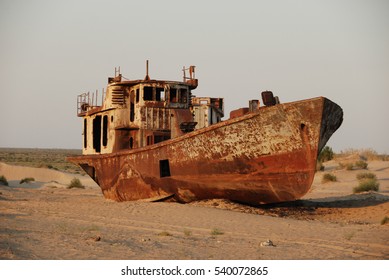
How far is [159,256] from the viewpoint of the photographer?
696 cm

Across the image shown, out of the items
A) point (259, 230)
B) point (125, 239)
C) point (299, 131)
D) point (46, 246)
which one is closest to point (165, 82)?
point (299, 131)

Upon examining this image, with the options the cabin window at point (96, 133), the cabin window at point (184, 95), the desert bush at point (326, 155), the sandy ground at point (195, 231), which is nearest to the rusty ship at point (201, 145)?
the cabin window at point (184, 95)

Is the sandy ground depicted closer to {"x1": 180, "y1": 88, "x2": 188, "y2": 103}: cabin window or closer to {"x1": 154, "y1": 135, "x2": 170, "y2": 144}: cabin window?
{"x1": 154, "y1": 135, "x2": 170, "y2": 144}: cabin window

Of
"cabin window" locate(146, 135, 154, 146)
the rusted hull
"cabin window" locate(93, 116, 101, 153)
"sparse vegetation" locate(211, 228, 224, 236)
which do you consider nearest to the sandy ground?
"sparse vegetation" locate(211, 228, 224, 236)

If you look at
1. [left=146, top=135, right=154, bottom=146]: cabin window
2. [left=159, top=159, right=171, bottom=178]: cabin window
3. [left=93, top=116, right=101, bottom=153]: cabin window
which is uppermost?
[left=93, top=116, right=101, bottom=153]: cabin window

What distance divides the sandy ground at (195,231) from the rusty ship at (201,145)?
587 millimetres

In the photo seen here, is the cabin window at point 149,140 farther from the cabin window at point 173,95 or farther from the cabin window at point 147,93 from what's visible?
the cabin window at point 173,95

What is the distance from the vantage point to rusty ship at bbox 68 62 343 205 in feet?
37.8

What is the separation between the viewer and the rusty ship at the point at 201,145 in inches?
453

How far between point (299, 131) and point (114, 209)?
4769 millimetres

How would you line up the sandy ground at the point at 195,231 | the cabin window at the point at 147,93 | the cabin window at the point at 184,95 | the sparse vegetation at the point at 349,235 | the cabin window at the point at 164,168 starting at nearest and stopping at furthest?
1. the sandy ground at the point at 195,231
2. the sparse vegetation at the point at 349,235
3. the cabin window at the point at 164,168
4. the cabin window at the point at 147,93
5. the cabin window at the point at 184,95

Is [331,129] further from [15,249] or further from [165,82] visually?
[15,249]

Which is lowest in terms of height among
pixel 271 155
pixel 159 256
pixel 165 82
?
pixel 159 256

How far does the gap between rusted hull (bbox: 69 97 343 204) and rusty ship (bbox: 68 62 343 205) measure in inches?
0.9
